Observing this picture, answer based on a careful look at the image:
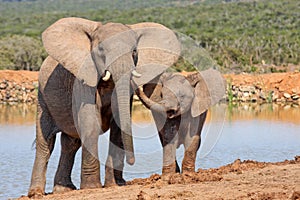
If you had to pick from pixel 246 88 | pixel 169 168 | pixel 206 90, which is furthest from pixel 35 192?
pixel 246 88

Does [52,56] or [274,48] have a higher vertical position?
[52,56]

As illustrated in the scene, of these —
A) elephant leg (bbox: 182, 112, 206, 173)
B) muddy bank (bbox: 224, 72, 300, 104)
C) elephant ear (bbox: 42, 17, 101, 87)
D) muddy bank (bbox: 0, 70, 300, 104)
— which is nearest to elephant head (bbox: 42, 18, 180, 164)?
elephant ear (bbox: 42, 17, 101, 87)

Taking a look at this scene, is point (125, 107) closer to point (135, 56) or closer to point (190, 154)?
point (135, 56)

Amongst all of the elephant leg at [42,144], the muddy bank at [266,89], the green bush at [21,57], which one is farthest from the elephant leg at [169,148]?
the green bush at [21,57]

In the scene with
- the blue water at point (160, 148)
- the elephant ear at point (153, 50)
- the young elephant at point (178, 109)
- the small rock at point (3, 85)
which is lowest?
the small rock at point (3, 85)

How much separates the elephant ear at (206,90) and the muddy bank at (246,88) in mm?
15845

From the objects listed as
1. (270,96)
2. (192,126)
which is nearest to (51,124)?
(192,126)

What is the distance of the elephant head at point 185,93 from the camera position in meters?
9.10

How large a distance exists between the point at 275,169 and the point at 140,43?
6.65 ft

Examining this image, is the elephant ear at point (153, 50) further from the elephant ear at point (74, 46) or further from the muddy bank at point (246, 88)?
the muddy bank at point (246, 88)

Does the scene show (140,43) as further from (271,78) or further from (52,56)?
(271,78)

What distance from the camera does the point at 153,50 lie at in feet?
28.8

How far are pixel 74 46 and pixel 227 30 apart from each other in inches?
1811

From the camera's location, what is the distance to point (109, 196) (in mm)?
7500
